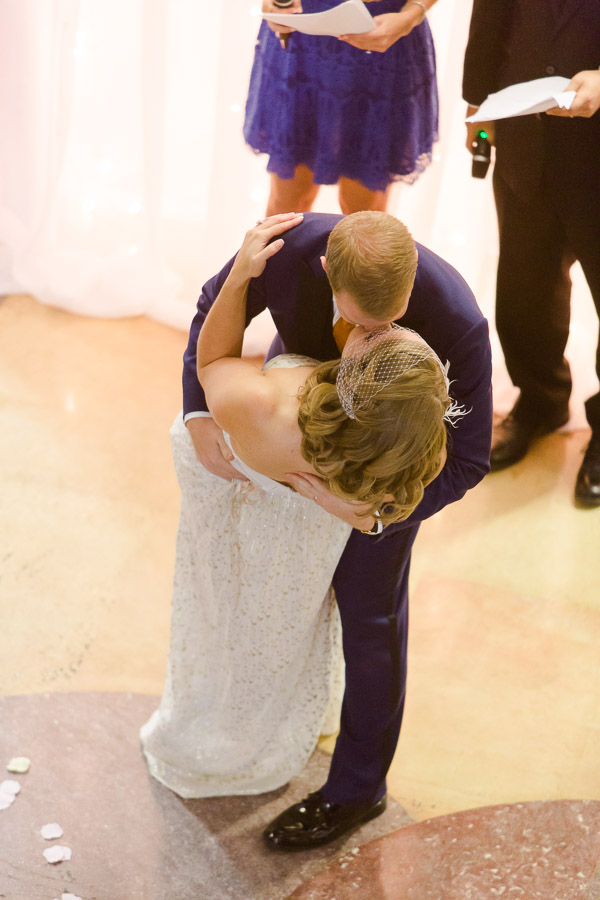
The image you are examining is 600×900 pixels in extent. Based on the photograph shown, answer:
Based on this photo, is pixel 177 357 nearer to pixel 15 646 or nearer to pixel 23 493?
pixel 23 493

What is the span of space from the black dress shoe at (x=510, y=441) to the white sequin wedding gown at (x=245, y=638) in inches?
38.1

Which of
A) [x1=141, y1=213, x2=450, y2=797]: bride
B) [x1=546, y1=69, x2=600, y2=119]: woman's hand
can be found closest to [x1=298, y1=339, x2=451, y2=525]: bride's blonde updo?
[x1=141, y1=213, x2=450, y2=797]: bride

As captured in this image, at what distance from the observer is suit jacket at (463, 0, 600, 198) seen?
1.97 m

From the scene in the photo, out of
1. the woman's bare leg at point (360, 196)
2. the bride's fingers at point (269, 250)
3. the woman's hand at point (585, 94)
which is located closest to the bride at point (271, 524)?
the bride's fingers at point (269, 250)

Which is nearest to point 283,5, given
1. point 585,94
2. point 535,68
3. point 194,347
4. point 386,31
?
point 386,31

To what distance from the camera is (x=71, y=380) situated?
2869 millimetres

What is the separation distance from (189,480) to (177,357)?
1.49 m

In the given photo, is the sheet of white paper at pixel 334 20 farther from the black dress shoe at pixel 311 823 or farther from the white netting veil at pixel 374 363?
the black dress shoe at pixel 311 823

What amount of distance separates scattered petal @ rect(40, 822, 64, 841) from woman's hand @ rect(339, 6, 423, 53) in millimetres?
1706

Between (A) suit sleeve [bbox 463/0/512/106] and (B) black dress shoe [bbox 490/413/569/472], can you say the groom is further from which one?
(B) black dress shoe [bbox 490/413/569/472]

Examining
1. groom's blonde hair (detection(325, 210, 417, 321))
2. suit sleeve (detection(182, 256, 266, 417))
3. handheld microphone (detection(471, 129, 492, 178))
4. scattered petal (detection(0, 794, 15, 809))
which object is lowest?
scattered petal (detection(0, 794, 15, 809))

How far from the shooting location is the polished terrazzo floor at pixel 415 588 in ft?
6.38

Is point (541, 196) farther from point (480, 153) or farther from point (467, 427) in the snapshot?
point (467, 427)

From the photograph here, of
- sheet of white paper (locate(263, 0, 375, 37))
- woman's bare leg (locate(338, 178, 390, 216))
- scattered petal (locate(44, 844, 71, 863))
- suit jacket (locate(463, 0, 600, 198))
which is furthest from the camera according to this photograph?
woman's bare leg (locate(338, 178, 390, 216))
